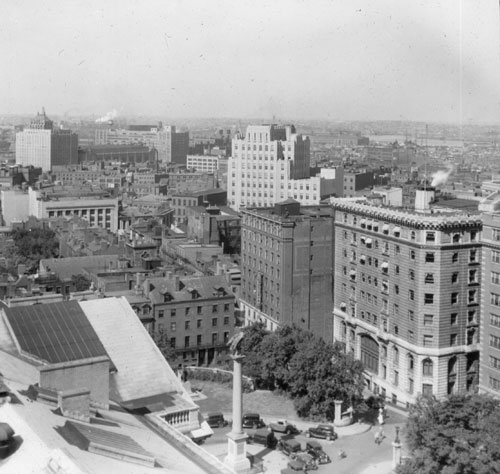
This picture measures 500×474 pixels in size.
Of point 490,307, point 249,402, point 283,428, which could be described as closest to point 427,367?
point 490,307

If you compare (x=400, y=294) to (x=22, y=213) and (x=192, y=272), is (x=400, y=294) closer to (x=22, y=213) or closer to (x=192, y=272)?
(x=192, y=272)

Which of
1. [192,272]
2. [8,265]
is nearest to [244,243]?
[192,272]

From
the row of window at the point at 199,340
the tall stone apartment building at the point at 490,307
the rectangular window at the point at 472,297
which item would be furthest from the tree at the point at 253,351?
the tall stone apartment building at the point at 490,307

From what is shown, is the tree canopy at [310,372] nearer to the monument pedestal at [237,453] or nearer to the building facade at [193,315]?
the building facade at [193,315]

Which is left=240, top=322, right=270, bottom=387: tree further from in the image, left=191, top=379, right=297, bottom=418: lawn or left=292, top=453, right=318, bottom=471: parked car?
left=292, top=453, right=318, bottom=471: parked car

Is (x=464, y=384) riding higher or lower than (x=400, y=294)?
lower

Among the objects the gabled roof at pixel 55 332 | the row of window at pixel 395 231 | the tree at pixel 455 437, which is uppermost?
the row of window at pixel 395 231
